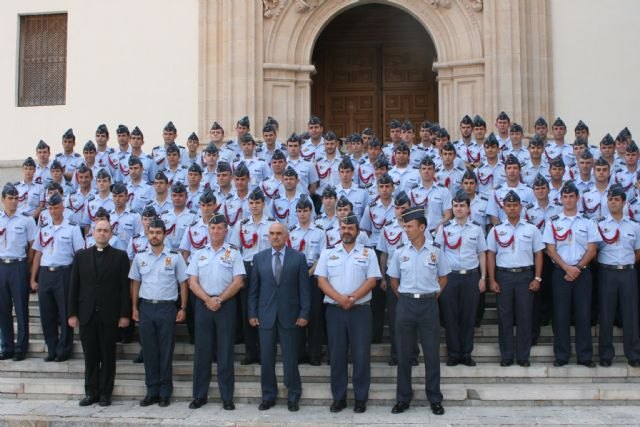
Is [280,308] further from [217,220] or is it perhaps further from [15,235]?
[15,235]

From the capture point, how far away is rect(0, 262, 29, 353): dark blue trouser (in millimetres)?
7934

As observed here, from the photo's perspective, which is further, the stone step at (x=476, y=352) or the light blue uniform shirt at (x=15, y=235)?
the light blue uniform shirt at (x=15, y=235)

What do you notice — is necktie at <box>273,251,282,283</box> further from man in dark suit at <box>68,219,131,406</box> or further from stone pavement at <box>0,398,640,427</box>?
man in dark suit at <box>68,219,131,406</box>

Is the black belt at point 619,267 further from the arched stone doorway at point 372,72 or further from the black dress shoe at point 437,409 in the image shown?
the arched stone doorway at point 372,72

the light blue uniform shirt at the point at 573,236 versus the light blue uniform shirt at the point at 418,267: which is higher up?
the light blue uniform shirt at the point at 573,236

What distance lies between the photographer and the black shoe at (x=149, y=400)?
6.98 metres

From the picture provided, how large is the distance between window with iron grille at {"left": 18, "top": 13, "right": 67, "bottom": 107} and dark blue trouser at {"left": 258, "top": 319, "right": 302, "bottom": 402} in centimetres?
804

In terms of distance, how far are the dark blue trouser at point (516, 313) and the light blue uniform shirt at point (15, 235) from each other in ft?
17.1

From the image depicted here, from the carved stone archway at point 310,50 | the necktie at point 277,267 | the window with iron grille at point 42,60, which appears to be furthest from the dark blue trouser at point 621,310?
the window with iron grille at point 42,60

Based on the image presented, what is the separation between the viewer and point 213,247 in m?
7.14

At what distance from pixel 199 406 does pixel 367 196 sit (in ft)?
10.1

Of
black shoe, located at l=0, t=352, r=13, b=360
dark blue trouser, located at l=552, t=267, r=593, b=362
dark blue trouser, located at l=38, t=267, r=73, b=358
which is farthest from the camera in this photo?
black shoe, located at l=0, t=352, r=13, b=360

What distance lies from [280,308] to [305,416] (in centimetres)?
101

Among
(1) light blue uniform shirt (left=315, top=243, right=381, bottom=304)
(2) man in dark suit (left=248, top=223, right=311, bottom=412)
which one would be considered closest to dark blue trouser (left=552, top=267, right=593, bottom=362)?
(1) light blue uniform shirt (left=315, top=243, right=381, bottom=304)
